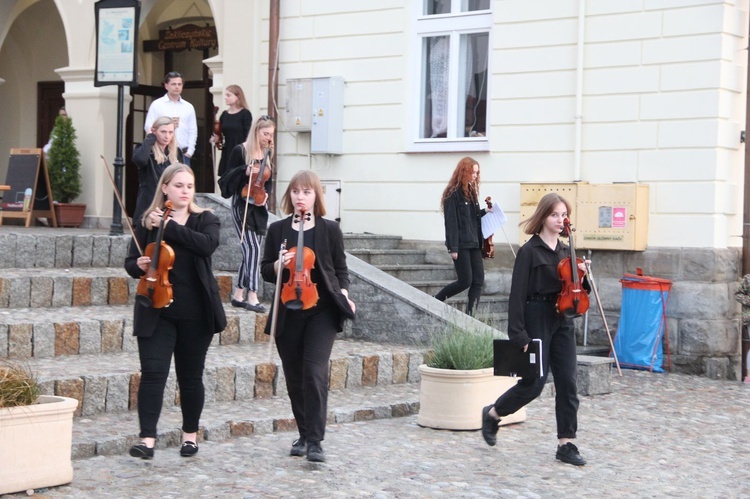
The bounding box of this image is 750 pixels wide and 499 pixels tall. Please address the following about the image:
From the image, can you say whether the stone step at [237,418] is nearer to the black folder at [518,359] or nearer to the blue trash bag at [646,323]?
the black folder at [518,359]

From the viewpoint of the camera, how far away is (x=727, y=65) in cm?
1216

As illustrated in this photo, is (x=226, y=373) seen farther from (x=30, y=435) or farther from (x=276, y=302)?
(x=30, y=435)

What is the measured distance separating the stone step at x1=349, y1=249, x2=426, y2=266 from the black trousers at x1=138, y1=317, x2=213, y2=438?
20.4 feet

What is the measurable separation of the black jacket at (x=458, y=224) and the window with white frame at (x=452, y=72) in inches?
79.4

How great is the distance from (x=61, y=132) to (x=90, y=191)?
892 millimetres

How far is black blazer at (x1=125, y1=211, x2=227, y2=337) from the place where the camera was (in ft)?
22.5

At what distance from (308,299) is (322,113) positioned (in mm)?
7857

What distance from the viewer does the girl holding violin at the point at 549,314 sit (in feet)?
24.4

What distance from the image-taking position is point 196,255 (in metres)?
7.02

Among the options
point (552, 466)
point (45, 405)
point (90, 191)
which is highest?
point (90, 191)

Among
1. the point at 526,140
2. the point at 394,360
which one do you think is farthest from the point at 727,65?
the point at 394,360

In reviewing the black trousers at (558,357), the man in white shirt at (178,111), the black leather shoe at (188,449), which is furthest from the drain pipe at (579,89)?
the black leather shoe at (188,449)

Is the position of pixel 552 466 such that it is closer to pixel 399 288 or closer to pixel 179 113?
pixel 399 288

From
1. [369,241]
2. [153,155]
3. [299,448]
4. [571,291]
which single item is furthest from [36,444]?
[369,241]
